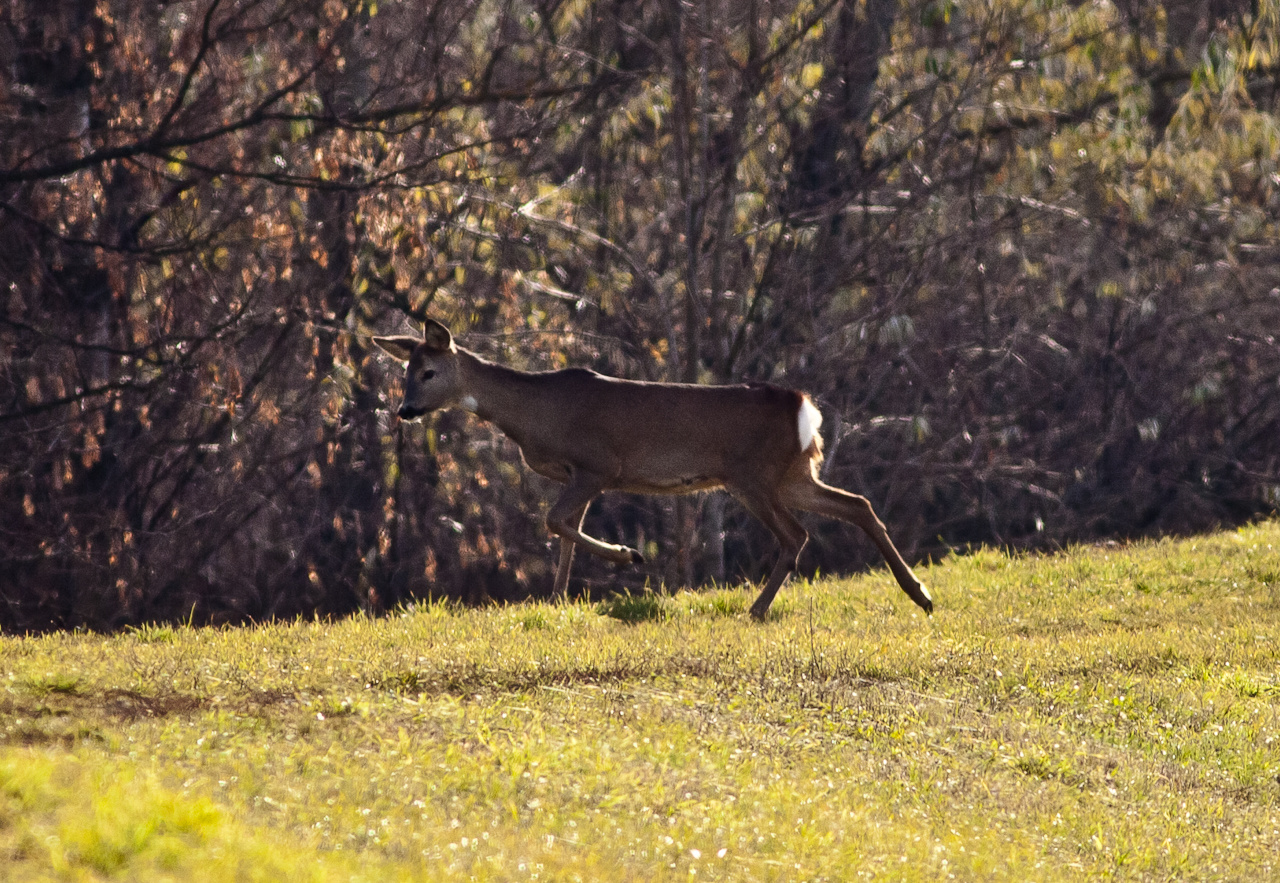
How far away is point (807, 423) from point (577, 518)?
1.76m

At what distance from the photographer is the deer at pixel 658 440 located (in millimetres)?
11406

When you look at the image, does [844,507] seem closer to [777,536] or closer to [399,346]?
[777,536]

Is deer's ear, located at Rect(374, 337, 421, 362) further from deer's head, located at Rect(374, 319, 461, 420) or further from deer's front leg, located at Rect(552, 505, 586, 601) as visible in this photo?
deer's front leg, located at Rect(552, 505, 586, 601)

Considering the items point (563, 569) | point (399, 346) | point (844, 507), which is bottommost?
point (563, 569)

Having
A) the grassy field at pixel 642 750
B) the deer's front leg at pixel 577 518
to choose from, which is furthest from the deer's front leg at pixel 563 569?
the grassy field at pixel 642 750

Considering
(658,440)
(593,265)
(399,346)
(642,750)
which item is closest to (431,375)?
(399,346)

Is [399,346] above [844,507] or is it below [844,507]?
above

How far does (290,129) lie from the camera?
16172 millimetres

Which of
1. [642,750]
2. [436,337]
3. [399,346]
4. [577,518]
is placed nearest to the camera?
[642,750]

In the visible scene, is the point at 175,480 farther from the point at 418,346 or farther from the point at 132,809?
the point at 132,809

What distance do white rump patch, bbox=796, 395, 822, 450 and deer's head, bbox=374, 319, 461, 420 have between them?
2.48 metres

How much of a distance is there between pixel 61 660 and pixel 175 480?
9996 millimetres

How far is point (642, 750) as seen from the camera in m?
6.93

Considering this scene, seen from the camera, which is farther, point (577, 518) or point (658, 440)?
point (577, 518)
